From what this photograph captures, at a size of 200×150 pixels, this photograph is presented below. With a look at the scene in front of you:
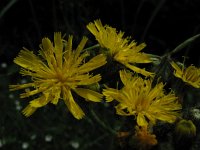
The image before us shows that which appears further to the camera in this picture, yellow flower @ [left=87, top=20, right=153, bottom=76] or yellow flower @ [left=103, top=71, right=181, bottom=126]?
yellow flower @ [left=87, top=20, right=153, bottom=76]

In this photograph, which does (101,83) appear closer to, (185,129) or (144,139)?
(144,139)

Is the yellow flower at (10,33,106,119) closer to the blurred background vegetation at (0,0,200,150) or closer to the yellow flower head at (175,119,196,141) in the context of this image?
the yellow flower head at (175,119,196,141)

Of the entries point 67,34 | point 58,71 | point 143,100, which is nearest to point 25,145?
point 67,34

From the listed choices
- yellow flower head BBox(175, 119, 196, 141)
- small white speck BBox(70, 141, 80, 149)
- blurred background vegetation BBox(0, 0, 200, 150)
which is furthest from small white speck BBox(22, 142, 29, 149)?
yellow flower head BBox(175, 119, 196, 141)

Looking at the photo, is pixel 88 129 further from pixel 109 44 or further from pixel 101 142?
pixel 109 44

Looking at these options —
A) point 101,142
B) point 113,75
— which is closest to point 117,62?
point 113,75

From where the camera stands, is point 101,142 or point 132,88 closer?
point 132,88
